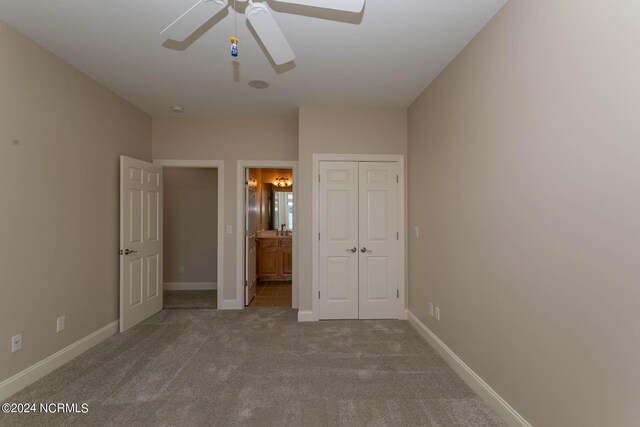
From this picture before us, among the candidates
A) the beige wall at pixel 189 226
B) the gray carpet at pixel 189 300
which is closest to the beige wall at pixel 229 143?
the gray carpet at pixel 189 300

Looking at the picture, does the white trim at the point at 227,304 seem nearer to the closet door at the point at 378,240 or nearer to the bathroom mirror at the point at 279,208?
the closet door at the point at 378,240

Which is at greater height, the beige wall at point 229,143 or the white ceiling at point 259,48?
the white ceiling at point 259,48

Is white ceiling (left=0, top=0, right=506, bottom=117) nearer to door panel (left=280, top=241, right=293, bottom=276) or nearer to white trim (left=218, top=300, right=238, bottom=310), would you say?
white trim (left=218, top=300, right=238, bottom=310)

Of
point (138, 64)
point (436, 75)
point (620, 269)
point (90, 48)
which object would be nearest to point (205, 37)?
point (138, 64)

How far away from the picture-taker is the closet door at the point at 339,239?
369 cm

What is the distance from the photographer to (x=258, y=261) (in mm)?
5824

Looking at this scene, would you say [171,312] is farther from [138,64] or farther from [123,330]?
[138,64]

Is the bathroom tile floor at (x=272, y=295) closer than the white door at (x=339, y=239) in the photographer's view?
No

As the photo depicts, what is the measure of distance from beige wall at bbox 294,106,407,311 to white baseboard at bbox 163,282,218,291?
7.70ft

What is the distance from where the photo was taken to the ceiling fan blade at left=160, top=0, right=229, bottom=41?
57.7 inches

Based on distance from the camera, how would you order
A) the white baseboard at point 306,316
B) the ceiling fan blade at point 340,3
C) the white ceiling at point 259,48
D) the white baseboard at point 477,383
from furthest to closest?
the white baseboard at point 306,316
the white ceiling at point 259,48
the white baseboard at point 477,383
the ceiling fan blade at point 340,3

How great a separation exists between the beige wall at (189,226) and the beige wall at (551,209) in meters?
4.14

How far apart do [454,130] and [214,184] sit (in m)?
4.13

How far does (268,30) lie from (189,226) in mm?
4363
